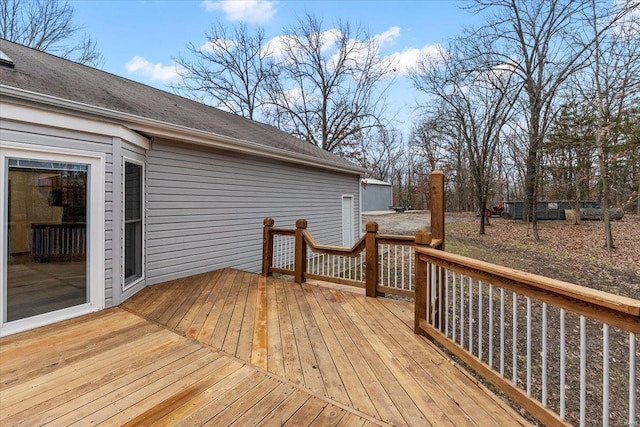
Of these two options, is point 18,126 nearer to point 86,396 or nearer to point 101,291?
point 101,291

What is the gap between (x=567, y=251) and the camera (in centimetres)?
984

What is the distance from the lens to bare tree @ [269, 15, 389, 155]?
17.1 metres

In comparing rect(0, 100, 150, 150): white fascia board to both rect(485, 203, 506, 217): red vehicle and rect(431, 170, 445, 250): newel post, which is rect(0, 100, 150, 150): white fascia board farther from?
rect(485, 203, 506, 217): red vehicle

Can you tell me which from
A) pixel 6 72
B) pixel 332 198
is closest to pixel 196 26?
pixel 332 198

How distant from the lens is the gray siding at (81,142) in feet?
9.14

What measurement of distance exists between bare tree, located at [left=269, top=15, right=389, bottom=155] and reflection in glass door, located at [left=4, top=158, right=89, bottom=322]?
52.2 feet

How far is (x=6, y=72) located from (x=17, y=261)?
6.27 ft

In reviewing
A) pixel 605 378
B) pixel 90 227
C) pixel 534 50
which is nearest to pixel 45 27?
pixel 90 227

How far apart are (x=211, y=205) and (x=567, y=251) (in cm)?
1109

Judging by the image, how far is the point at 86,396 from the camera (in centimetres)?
194

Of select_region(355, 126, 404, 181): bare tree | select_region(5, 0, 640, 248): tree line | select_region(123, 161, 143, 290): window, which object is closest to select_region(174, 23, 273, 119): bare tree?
select_region(5, 0, 640, 248): tree line

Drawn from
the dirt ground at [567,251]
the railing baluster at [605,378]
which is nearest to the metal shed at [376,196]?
the dirt ground at [567,251]

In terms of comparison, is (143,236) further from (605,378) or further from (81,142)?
(605,378)

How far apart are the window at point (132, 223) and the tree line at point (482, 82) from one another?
35.4 feet
